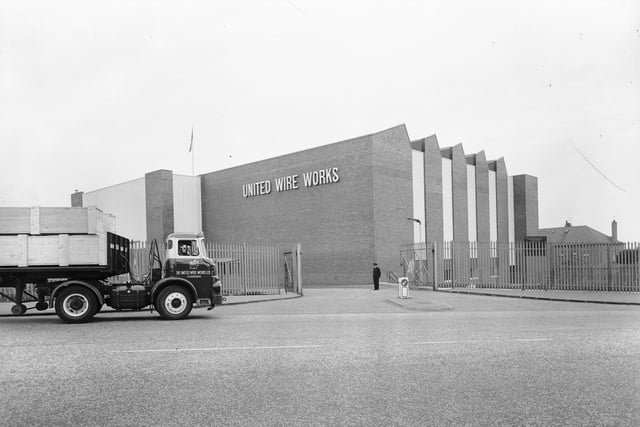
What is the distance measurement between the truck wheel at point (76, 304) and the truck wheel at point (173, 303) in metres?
1.66

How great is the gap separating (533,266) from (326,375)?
25.6m

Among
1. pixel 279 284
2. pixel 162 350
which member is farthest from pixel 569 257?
pixel 162 350

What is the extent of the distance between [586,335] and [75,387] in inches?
356

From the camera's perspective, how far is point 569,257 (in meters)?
29.0

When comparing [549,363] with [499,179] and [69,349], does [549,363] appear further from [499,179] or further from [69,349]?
[499,179]

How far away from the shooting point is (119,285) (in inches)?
619

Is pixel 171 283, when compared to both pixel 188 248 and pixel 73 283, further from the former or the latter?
pixel 73 283

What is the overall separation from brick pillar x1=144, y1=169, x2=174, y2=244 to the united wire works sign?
24.8 ft

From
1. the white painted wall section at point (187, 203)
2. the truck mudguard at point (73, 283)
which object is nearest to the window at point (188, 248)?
the truck mudguard at point (73, 283)

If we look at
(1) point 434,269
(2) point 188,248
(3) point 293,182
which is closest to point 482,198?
(3) point 293,182

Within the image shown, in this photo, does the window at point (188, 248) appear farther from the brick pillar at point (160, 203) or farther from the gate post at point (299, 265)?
the brick pillar at point (160, 203)

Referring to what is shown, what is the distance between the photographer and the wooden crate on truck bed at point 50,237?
48.8 feet

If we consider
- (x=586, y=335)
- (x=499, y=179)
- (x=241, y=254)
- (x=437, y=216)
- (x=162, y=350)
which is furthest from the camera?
(x=499, y=179)

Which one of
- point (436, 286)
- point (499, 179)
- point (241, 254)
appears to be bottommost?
point (436, 286)
